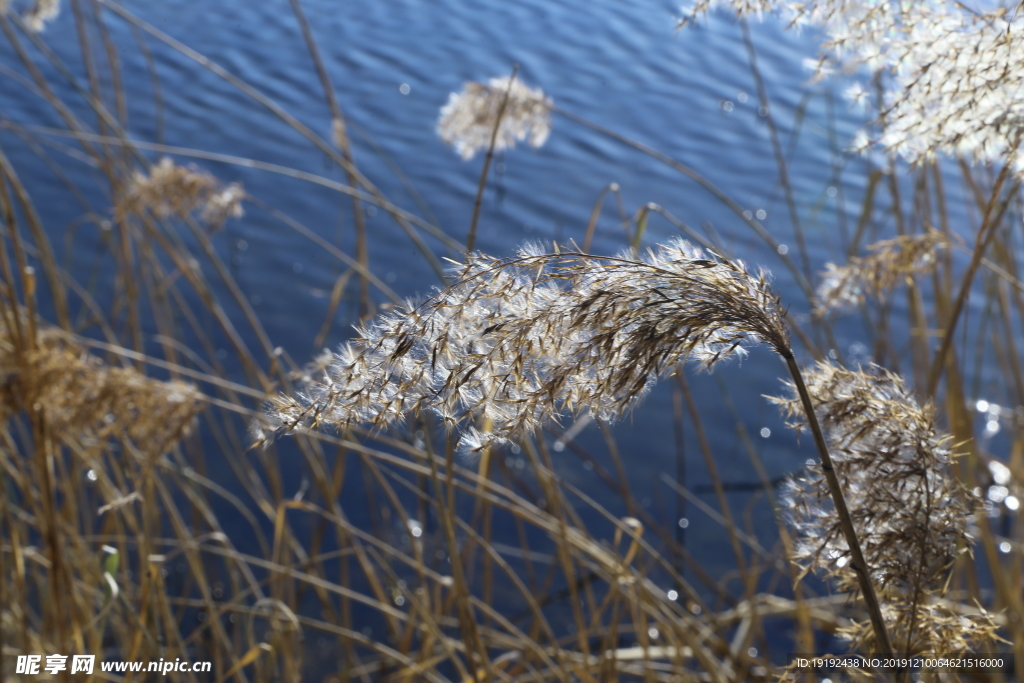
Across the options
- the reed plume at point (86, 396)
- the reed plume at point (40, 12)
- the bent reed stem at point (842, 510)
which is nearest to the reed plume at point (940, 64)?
the bent reed stem at point (842, 510)

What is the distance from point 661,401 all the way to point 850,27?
351cm

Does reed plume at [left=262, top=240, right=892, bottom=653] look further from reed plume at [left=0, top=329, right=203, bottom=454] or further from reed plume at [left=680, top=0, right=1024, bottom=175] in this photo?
reed plume at [left=0, top=329, right=203, bottom=454]

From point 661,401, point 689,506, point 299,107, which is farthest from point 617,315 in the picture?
point 299,107

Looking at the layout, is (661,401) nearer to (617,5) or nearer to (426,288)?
(426,288)

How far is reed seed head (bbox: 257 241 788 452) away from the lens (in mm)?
726

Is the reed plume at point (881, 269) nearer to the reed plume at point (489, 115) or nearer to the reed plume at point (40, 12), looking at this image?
the reed plume at point (489, 115)

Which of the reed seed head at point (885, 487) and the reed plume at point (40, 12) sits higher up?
the reed plume at point (40, 12)

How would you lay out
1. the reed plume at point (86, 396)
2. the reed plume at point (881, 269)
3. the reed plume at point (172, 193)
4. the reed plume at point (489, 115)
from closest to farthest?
1. the reed plume at point (881, 269)
2. the reed plume at point (86, 396)
3. the reed plume at point (172, 193)
4. the reed plume at point (489, 115)

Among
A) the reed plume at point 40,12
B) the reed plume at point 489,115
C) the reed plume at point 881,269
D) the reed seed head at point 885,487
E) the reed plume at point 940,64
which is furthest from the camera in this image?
the reed plume at point 40,12

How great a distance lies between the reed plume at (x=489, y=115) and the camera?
2113 millimetres

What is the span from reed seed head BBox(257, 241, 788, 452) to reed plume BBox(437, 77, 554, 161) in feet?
4.70

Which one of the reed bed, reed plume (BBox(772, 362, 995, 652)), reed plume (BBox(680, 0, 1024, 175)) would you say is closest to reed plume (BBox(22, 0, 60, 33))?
the reed bed

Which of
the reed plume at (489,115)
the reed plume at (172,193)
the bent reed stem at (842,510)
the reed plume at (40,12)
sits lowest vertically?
the bent reed stem at (842,510)

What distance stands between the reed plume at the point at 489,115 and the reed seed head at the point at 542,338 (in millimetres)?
1431
